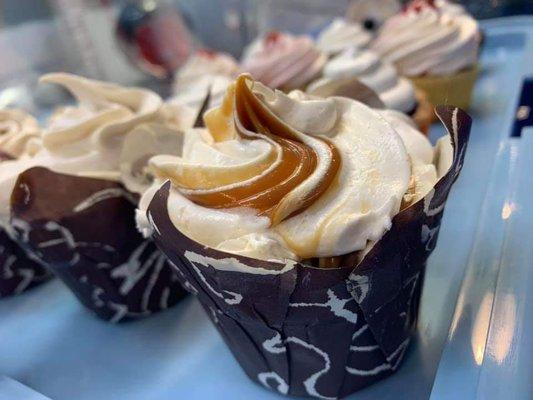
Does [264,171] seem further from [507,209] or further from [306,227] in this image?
[507,209]

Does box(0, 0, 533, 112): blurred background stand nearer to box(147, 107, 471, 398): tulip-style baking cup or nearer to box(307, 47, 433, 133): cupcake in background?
box(307, 47, 433, 133): cupcake in background

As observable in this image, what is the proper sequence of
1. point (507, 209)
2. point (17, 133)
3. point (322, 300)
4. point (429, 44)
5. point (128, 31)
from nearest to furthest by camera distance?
point (322, 300) → point (507, 209) → point (17, 133) → point (429, 44) → point (128, 31)

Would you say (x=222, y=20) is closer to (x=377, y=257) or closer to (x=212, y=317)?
(x=212, y=317)

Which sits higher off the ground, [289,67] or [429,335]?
[289,67]

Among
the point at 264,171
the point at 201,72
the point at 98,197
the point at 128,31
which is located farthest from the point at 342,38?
the point at 264,171

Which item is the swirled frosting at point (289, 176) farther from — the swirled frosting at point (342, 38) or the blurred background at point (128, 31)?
the blurred background at point (128, 31)

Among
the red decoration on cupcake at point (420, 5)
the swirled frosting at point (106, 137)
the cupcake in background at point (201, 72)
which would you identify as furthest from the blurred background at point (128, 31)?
the swirled frosting at point (106, 137)

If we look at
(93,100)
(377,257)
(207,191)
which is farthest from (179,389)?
(93,100)
